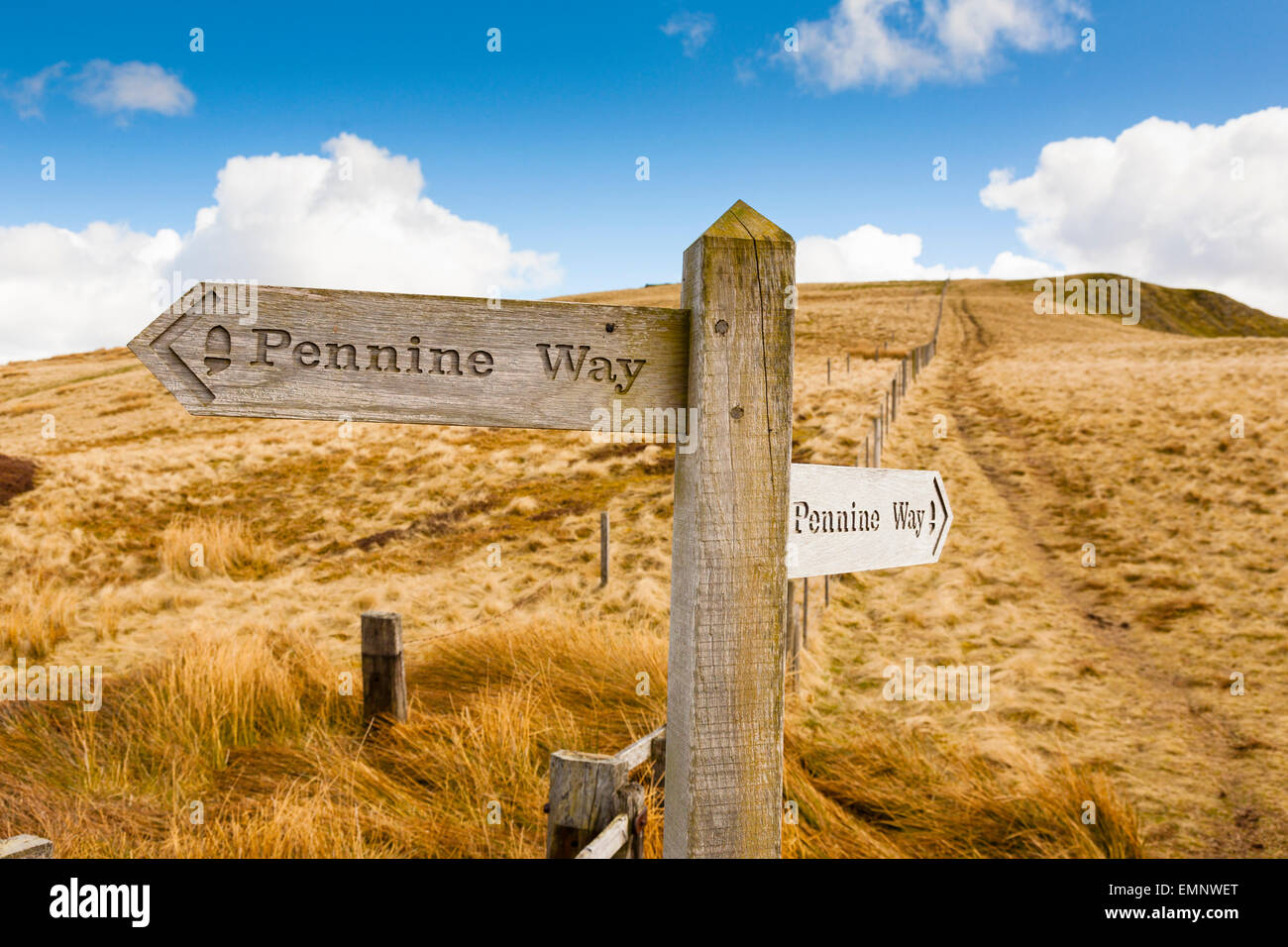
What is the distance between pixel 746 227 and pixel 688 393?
416 millimetres

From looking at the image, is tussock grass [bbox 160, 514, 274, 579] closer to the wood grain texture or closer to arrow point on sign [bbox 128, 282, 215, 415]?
the wood grain texture

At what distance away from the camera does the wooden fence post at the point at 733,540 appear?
1.77 metres

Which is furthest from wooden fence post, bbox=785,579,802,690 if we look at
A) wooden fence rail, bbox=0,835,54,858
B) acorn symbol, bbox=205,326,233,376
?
acorn symbol, bbox=205,326,233,376

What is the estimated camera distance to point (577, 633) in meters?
5.71

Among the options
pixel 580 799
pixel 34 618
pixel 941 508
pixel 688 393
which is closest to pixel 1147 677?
pixel 941 508

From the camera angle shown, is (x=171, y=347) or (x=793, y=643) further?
(x=793, y=643)

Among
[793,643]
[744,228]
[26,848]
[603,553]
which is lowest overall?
[793,643]

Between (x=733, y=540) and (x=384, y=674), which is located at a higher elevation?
(x=733, y=540)

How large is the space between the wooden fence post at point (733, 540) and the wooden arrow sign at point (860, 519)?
0.23 metres

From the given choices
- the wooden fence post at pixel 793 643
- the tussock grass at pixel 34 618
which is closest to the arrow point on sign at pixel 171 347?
the wooden fence post at pixel 793 643

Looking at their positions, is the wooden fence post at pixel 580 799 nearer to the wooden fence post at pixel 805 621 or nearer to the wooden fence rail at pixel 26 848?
the wooden fence rail at pixel 26 848

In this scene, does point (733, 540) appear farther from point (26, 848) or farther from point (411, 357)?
point (26, 848)

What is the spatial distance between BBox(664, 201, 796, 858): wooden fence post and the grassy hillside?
1.39 meters
